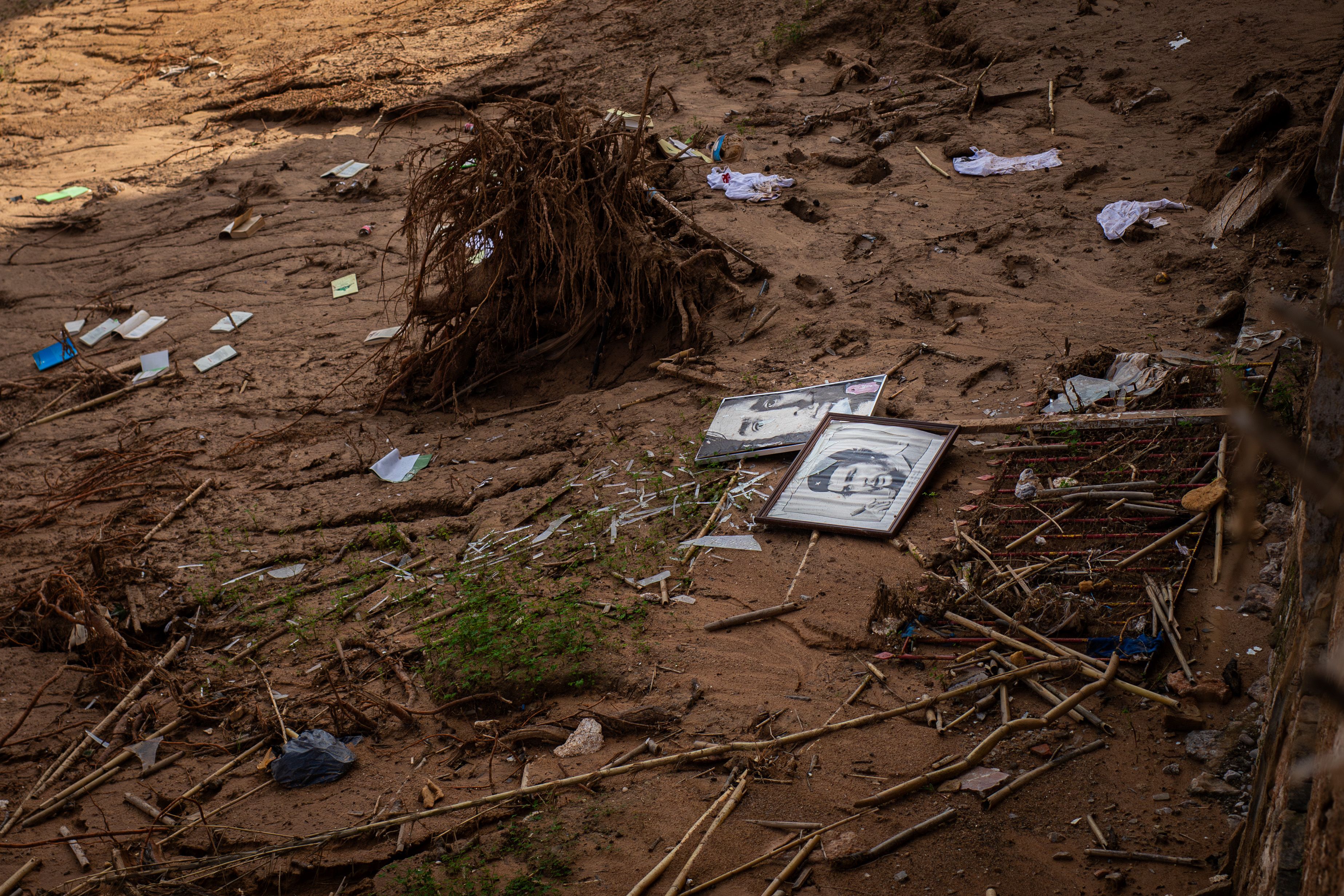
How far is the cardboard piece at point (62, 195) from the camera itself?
348 inches

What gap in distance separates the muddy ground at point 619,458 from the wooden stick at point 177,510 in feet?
0.19

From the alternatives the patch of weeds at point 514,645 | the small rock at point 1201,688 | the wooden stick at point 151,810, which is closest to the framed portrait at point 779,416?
the patch of weeds at point 514,645

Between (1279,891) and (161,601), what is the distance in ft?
13.7

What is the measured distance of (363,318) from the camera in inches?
252

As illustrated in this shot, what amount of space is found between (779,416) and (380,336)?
328cm

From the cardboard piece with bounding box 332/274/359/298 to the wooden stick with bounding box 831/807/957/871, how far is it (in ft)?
19.1

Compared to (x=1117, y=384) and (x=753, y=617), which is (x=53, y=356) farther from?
(x=1117, y=384)

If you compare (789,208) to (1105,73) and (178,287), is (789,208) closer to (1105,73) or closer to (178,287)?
(1105,73)

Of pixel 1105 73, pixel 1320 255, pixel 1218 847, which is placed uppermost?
pixel 1105 73

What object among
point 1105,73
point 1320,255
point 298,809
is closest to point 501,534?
point 298,809

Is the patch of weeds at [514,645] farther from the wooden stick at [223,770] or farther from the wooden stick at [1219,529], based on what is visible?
the wooden stick at [1219,529]

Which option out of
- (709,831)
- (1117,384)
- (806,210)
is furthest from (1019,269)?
(709,831)

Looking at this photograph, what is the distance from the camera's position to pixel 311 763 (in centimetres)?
292

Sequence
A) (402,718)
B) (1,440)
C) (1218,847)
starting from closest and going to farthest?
(1218,847) → (402,718) → (1,440)
